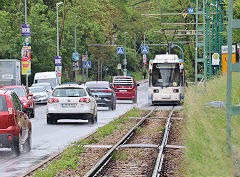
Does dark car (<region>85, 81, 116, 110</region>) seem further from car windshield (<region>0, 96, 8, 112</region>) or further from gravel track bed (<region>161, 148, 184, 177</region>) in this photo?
car windshield (<region>0, 96, 8, 112</region>)

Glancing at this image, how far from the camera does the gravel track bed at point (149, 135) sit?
18031mm

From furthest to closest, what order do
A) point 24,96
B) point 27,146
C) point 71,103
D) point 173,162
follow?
point 24,96, point 71,103, point 27,146, point 173,162

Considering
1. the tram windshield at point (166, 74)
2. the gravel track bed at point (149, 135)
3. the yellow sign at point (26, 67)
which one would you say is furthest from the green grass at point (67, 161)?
the yellow sign at point (26, 67)

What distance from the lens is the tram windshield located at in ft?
136

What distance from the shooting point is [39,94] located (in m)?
45.2

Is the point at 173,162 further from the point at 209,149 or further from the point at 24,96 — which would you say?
the point at 24,96

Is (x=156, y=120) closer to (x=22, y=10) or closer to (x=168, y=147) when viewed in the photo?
(x=168, y=147)

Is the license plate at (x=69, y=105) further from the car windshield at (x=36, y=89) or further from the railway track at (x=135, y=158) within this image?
the car windshield at (x=36, y=89)

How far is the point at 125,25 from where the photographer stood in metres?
118

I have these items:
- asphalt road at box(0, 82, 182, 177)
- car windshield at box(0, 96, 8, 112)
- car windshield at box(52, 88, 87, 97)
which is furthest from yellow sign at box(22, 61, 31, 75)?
car windshield at box(0, 96, 8, 112)

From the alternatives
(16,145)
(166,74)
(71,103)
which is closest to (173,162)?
(16,145)

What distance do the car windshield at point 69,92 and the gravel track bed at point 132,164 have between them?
9.65m

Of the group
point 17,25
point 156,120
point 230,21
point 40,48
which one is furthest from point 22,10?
point 230,21

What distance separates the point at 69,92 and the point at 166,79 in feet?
55.5
